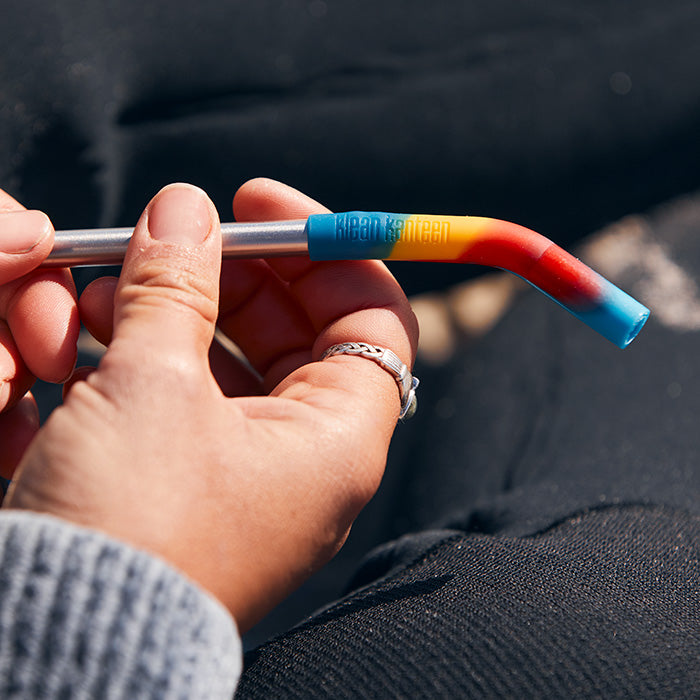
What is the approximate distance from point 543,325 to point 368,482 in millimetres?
516

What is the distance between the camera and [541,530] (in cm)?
64

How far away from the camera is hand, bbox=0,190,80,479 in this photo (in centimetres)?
56

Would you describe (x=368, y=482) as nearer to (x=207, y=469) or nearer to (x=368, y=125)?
(x=207, y=469)

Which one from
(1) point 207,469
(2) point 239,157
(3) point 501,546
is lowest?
(3) point 501,546

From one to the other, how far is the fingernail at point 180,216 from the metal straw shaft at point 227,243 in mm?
41

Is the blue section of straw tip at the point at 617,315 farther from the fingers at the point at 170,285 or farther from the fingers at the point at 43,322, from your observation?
the fingers at the point at 43,322

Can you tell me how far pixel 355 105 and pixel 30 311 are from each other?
50cm

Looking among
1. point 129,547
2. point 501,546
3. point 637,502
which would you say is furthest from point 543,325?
point 129,547

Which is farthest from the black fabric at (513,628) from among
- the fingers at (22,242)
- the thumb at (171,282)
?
the fingers at (22,242)

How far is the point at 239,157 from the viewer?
0.83m

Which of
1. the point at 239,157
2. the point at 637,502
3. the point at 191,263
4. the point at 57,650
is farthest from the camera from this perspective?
the point at 239,157

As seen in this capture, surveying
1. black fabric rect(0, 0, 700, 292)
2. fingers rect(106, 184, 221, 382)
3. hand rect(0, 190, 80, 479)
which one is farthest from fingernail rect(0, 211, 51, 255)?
black fabric rect(0, 0, 700, 292)

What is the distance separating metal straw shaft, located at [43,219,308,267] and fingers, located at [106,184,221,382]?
0.11ft

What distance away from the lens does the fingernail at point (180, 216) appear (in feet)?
1.67
